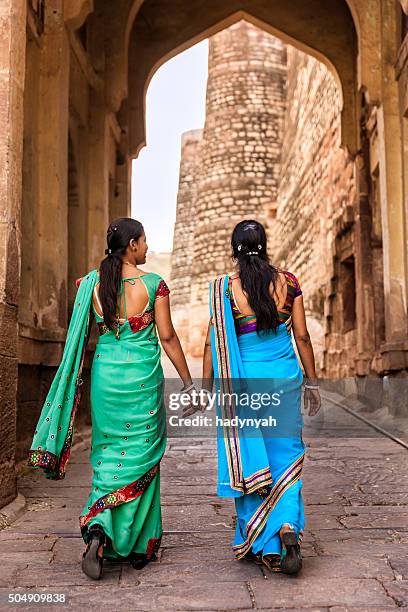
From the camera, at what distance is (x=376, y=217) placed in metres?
10.5

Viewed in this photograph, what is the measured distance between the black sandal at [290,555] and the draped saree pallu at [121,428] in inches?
23.2

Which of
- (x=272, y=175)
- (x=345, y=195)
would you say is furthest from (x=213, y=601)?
(x=272, y=175)

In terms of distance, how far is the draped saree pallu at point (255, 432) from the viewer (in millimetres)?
3174

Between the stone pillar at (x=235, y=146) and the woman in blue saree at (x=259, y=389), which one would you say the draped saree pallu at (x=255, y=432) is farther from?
the stone pillar at (x=235, y=146)

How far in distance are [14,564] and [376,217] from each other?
829 centimetres

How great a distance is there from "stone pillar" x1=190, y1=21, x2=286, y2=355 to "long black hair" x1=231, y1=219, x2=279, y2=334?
19.4 m

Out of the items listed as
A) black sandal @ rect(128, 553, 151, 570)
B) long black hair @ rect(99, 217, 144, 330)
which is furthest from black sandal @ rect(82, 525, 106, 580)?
long black hair @ rect(99, 217, 144, 330)

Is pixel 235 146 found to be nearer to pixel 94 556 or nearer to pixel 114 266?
pixel 114 266

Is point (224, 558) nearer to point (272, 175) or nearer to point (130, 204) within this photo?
point (130, 204)

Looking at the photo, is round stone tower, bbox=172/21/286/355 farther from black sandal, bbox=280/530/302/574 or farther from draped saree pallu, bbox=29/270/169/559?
black sandal, bbox=280/530/302/574

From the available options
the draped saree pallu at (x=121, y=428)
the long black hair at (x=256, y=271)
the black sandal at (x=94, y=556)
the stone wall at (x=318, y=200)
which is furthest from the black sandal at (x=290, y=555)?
the stone wall at (x=318, y=200)

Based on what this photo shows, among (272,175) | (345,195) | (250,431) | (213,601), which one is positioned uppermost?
(272,175)

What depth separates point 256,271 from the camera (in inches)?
133

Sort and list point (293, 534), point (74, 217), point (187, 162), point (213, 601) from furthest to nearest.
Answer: point (187, 162), point (74, 217), point (293, 534), point (213, 601)
